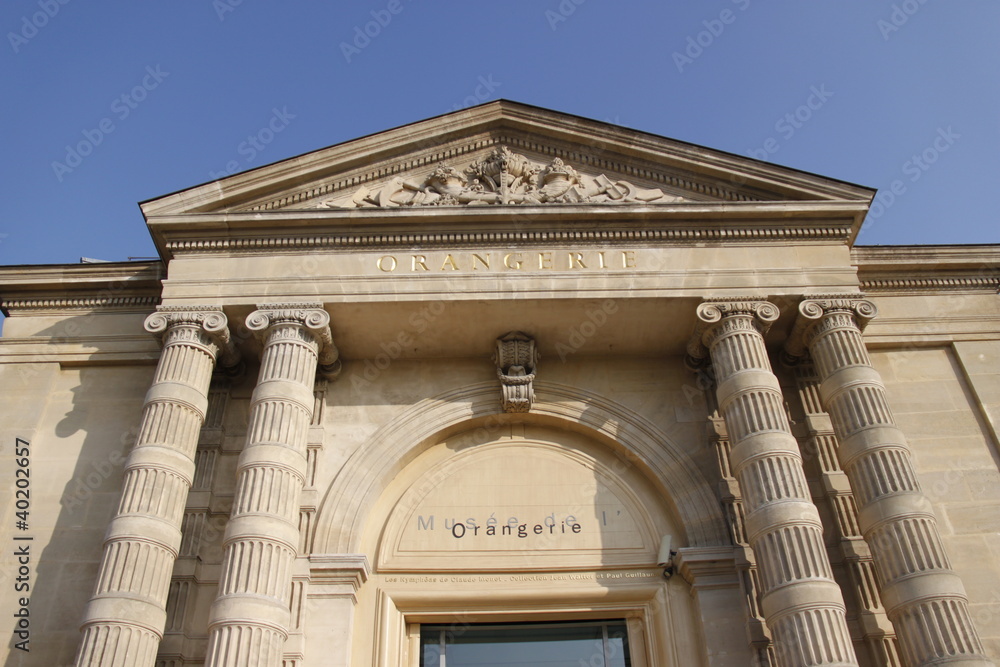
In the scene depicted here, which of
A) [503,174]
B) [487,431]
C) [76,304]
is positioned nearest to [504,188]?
[503,174]

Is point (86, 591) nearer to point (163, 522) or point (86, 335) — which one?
point (163, 522)

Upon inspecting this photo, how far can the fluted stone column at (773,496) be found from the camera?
34.6 ft

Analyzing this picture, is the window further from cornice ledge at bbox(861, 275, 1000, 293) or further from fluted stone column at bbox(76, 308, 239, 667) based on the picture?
cornice ledge at bbox(861, 275, 1000, 293)

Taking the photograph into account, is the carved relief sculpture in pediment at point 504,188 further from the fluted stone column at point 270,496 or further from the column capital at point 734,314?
the fluted stone column at point 270,496

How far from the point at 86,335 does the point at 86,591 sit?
4851 mm

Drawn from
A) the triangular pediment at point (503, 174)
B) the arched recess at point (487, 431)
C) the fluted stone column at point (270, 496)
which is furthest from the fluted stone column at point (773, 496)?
the fluted stone column at point (270, 496)

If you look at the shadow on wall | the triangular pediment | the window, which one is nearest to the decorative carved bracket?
the triangular pediment

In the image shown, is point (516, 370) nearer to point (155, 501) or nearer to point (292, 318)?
point (292, 318)

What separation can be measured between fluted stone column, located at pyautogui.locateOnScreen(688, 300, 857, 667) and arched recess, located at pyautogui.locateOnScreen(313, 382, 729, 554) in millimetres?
1442

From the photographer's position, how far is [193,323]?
44.4ft

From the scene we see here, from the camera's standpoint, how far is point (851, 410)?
41.9 ft

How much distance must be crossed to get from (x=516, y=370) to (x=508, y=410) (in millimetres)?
729

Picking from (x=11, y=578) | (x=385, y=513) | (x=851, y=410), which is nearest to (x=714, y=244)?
(x=851, y=410)

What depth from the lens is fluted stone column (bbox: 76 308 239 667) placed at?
415 inches
